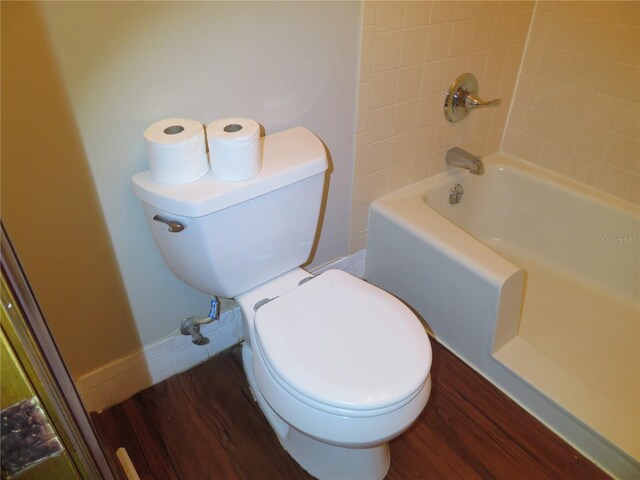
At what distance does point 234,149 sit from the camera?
1050 millimetres

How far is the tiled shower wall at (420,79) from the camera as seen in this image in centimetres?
137

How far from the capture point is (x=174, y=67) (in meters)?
1.07

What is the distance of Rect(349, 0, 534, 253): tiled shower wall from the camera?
1371mm

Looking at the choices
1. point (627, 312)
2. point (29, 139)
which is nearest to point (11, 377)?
point (29, 139)

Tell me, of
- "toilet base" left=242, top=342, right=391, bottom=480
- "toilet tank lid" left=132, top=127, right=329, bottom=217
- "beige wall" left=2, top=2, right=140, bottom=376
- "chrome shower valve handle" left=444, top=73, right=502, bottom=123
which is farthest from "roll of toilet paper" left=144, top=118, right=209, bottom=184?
"chrome shower valve handle" left=444, top=73, right=502, bottom=123

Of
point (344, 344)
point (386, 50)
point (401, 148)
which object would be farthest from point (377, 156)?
point (344, 344)

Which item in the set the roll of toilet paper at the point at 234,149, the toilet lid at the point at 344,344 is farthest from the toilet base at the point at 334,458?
the roll of toilet paper at the point at 234,149

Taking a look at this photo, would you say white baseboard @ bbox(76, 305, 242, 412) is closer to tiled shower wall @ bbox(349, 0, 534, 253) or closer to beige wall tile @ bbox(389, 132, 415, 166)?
tiled shower wall @ bbox(349, 0, 534, 253)

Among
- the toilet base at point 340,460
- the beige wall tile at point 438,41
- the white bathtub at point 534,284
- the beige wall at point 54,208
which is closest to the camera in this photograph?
the beige wall at point 54,208

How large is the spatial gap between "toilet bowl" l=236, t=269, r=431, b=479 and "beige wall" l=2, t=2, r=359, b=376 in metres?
0.34

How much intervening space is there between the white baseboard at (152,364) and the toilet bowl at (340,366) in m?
0.33

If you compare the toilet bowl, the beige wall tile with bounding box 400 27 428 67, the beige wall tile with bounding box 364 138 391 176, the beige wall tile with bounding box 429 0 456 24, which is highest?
the beige wall tile with bounding box 429 0 456 24

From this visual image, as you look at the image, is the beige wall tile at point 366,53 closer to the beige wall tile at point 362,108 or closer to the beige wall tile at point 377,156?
the beige wall tile at point 362,108

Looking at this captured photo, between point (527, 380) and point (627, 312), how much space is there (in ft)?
1.90
